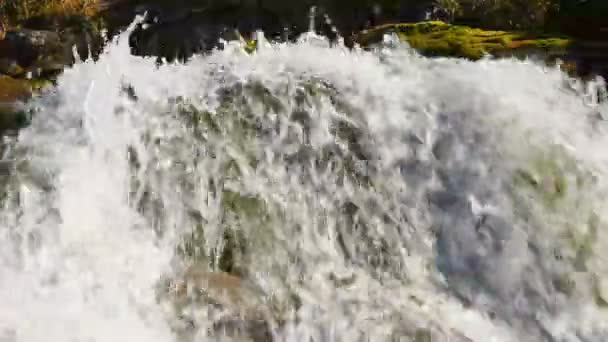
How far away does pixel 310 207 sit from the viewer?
15.0 feet

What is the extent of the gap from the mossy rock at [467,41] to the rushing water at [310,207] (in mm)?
2161

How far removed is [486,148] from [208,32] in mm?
9323

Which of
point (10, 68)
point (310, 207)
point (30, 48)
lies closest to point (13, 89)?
point (10, 68)

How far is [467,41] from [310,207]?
3872 mm

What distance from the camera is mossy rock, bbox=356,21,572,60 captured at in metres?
7.57

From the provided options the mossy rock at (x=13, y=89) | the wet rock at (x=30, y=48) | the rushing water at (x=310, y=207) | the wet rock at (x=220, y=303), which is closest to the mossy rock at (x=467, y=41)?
the rushing water at (x=310, y=207)

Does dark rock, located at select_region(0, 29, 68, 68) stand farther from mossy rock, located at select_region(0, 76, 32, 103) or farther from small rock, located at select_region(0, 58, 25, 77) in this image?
mossy rock, located at select_region(0, 76, 32, 103)

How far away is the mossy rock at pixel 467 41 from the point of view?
298 inches

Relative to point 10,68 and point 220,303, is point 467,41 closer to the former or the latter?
point 220,303

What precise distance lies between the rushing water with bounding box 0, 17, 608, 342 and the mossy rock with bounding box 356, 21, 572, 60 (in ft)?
7.09

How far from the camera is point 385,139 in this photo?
4945 millimetres

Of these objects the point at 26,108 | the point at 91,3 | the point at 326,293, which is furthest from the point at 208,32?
the point at 326,293

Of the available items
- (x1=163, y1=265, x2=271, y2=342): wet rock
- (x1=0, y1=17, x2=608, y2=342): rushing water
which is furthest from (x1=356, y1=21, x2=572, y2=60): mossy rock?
(x1=163, y1=265, x2=271, y2=342): wet rock

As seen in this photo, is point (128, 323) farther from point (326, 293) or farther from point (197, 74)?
point (197, 74)
